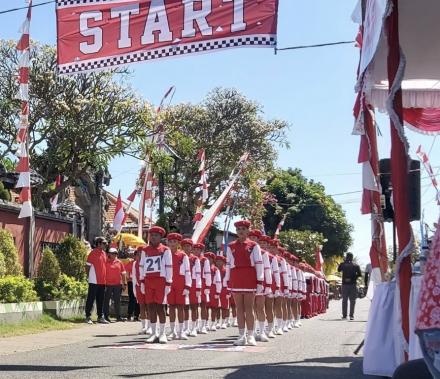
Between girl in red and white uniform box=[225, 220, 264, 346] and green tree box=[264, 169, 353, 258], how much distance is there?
49.0 metres

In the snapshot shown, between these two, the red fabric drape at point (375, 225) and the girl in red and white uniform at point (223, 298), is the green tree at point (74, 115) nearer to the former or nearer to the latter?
the girl in red and white uniform at point (223, 298)

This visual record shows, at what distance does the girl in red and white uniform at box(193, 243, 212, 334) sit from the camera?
598 inches

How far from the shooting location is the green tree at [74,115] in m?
22.9

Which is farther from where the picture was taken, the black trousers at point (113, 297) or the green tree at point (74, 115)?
the green tree at point (74, 115)

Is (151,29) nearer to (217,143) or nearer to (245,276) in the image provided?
(245,276)

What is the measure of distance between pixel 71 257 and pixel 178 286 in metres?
5.95

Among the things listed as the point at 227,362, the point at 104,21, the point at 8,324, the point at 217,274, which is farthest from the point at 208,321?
the point at 104,21

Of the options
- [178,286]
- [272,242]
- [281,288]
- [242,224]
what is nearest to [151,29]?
[242,224]

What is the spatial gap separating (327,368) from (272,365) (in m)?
0.69

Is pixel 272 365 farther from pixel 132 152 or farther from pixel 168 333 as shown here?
pixel 132 152

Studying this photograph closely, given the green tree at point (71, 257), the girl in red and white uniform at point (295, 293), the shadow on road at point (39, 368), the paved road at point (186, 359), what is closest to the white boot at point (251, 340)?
the paved road at point (186, 359)

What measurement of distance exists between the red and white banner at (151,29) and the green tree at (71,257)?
10.0m

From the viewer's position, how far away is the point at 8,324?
46.1 feet

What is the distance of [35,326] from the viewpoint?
48.3ft
